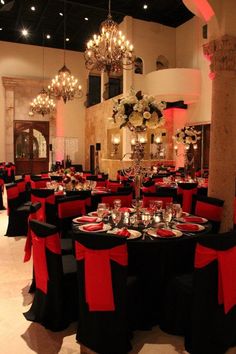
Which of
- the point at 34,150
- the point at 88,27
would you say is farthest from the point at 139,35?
the point at 34,150

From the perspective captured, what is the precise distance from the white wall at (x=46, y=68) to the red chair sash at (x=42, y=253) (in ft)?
47.5

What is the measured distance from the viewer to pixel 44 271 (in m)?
2.99

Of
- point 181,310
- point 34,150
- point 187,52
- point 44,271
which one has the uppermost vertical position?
point 187,52

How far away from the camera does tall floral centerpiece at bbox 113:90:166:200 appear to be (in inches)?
144

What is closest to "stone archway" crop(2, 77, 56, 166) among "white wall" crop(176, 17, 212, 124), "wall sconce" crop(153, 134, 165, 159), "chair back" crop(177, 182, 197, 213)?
"wall sconce" crop(153, 134, 165, 159)

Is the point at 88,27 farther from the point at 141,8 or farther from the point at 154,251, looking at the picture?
the point at 154,251

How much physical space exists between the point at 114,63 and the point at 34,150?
11.7 metres

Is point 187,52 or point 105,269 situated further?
point 187,52

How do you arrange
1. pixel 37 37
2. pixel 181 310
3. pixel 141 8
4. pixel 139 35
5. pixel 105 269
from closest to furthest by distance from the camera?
1. pixel 105 269
2. pixel 181 310
3. pixel 141 8
4. pixel 139 35
5. pixel 37 37

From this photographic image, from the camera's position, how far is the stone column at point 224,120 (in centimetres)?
517

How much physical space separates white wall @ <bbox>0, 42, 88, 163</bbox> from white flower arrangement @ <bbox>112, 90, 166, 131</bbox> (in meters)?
14.0

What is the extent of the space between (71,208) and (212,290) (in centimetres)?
229

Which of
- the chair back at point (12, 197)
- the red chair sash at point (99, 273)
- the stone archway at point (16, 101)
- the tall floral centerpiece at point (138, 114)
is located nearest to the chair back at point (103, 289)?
the red chair sash at point (99, 273)

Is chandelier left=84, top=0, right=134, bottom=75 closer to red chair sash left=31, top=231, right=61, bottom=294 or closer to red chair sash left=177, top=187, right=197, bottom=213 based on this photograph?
red chair sash left=177, top=187, right=197, bottom=213
